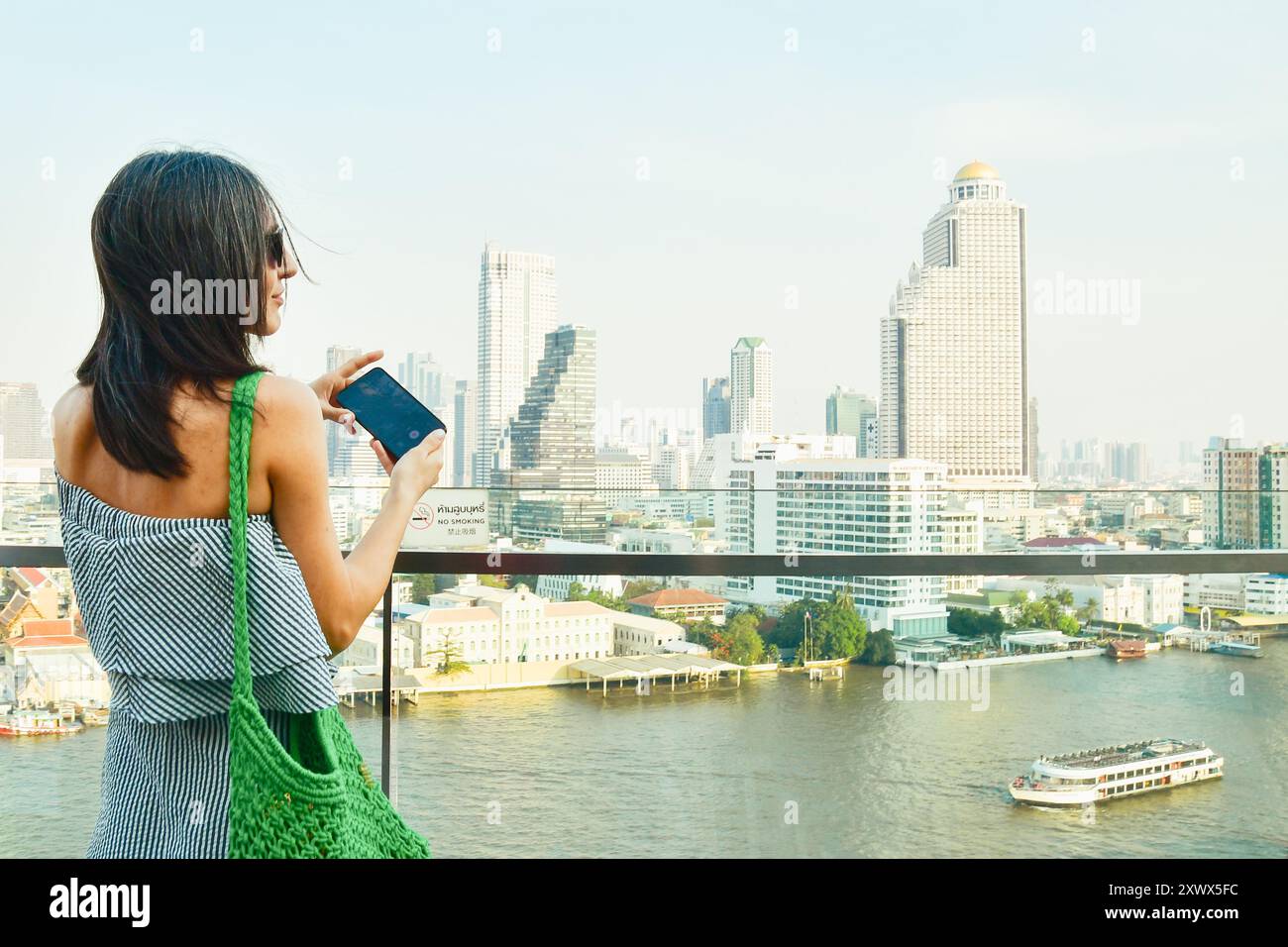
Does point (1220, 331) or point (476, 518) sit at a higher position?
point (1220, 331)

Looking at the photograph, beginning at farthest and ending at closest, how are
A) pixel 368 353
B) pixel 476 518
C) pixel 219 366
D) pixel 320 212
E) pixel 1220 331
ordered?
1. pixel 1220 331
2. pixel 476 518
3. pixel 320 212
4. pixel 368 353
5. pixel 219 366

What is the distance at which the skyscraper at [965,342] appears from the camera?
70.7 ft

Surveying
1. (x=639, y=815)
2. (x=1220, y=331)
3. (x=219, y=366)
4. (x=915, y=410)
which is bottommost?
(x=639, y=815)

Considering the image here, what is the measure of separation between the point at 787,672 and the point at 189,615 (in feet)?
5.40

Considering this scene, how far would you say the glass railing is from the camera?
194 centimetres

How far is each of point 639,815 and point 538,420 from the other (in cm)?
1269

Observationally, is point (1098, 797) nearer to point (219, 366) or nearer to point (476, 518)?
point (476, 518)

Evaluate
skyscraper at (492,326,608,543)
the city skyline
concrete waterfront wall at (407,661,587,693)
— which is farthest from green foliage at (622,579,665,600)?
the city skyline

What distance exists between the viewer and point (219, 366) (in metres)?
0.71

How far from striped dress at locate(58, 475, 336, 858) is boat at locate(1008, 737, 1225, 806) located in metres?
1.86

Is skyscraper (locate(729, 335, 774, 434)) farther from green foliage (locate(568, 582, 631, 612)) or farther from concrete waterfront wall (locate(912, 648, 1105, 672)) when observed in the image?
green foliage (locate(568, 582, 631, 612))

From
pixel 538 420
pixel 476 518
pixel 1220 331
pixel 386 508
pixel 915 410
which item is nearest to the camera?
pixel 386 508

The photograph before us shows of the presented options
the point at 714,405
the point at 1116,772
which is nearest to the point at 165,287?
the point at 1116,772

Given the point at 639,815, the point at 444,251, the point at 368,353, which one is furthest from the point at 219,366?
the point at 444,251
